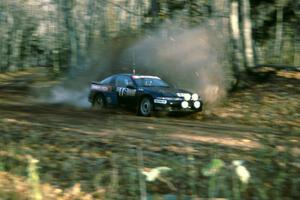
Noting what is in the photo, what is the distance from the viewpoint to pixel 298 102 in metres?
17.6

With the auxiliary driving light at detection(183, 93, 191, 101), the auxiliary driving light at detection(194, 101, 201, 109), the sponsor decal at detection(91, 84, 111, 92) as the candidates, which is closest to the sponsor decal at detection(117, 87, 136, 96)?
the sponsor decal at detection(91, 84, 111, 92)

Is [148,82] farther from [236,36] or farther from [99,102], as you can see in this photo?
[236,36]

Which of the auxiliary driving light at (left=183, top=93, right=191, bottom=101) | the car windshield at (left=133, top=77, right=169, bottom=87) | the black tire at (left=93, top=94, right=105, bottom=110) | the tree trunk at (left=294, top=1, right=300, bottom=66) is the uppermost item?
the tree trunk at (left=294, top=1, right=300, bottom=66)

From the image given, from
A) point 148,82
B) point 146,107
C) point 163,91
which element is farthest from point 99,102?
point 163,91

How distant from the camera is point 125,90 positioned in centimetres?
1722

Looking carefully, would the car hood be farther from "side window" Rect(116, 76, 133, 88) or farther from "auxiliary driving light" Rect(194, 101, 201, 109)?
"side window" Rect(116, 76, 133, 88)

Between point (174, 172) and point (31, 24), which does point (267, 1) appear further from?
point (31, 24)

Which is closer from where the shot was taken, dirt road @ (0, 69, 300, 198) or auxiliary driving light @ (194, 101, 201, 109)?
dirt road @ (0, 69, 300, 198)

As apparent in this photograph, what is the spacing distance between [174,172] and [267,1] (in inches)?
542

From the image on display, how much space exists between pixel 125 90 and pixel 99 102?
1.55m

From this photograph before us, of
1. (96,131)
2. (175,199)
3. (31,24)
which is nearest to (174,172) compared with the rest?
(175,199)

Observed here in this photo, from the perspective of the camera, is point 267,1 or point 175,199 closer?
point 175,199

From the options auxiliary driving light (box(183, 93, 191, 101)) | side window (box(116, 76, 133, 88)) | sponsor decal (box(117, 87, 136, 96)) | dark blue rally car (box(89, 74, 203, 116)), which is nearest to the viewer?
dark blue rally car (box(89, 74, 203, 116))

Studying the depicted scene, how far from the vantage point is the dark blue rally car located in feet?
53.3
